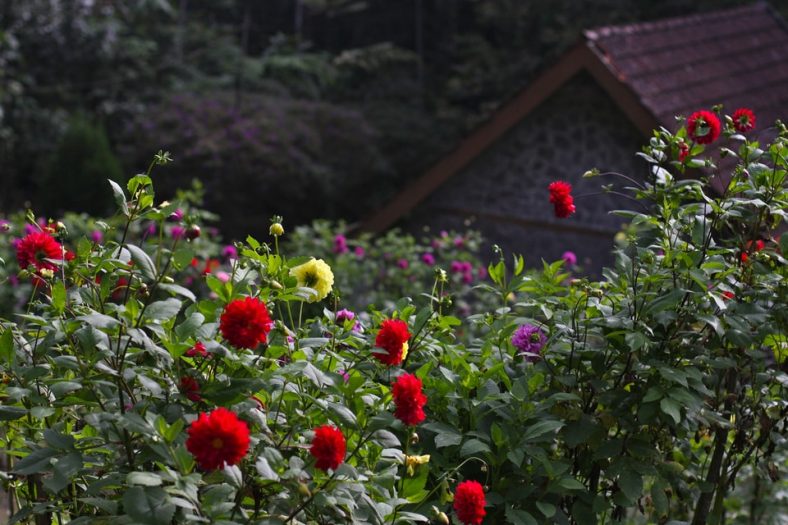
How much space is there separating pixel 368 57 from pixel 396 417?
1416 centimetres

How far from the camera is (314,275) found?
1.91 m

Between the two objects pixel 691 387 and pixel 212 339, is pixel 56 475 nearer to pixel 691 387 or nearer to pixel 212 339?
pixel 212 339

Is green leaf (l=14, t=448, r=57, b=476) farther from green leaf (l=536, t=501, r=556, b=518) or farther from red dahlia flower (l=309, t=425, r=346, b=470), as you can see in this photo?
green leaf (l=536, t=501, r=556, b=518)

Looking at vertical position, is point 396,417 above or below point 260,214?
above

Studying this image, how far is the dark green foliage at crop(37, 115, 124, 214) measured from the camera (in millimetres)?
12148

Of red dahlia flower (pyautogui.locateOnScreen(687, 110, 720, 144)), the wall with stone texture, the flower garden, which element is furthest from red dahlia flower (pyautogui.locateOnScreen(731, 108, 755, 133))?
the wall with stone texture

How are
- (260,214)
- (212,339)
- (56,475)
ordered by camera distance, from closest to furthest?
1. (56,475)
2. (212,339)
3. (260,214)

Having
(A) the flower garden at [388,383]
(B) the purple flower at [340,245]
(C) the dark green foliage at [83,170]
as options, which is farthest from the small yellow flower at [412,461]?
(C) the dark green foliage at [83,170]

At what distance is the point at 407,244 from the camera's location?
6637mm

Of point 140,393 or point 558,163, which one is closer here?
point 140,393

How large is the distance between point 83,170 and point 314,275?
10.9m

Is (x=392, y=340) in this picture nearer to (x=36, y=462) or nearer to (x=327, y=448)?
(x=327, y=448)

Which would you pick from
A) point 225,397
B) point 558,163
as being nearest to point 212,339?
point 225,397

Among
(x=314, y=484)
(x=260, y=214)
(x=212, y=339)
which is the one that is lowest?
(x=260, y=214)
